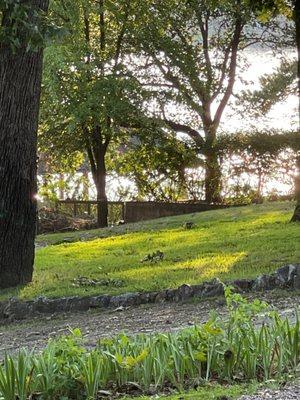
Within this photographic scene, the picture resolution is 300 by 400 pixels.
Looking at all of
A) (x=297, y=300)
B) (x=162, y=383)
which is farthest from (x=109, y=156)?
(x=162, y=383)

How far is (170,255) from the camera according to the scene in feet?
36.6

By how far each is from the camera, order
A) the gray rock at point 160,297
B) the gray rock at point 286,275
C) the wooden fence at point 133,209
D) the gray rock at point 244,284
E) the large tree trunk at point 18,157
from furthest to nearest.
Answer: the wooden fence at point 133,209, the large tree trunk at point 18,157, the gray rock at point 160,297, the gray rock at point 244,284, the gray rock at point 286,275

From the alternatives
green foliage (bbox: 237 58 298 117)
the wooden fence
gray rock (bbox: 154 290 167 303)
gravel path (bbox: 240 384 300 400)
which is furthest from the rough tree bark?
gravel path (bbox: 240 384 300 400)

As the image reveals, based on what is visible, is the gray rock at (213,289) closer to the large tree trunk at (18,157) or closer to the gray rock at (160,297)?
the gray rock at (160,297)

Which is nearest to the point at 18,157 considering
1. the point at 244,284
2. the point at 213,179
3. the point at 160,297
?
the point at 160,297

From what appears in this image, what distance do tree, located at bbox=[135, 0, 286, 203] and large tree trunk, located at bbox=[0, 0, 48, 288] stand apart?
14.2 metres

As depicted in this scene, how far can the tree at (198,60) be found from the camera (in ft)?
80.9

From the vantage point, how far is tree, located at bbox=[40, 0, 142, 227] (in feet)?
68.3

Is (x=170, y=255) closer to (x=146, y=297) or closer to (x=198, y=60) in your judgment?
(x=146, y=297)

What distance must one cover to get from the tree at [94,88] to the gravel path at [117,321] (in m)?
10.8

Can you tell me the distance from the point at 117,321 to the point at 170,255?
3.77m

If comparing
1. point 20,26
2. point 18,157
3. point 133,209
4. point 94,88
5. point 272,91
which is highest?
point 272,91

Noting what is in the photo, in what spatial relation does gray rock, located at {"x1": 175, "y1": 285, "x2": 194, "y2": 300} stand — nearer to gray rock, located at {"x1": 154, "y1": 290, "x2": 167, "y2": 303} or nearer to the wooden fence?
gray rock, located at {"x1": 154, "y1": 290, "x2": 167, "y2": 303}

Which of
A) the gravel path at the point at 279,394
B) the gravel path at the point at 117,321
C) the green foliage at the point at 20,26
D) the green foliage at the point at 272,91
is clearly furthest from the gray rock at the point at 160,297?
the green foliage at the point at 272,91
